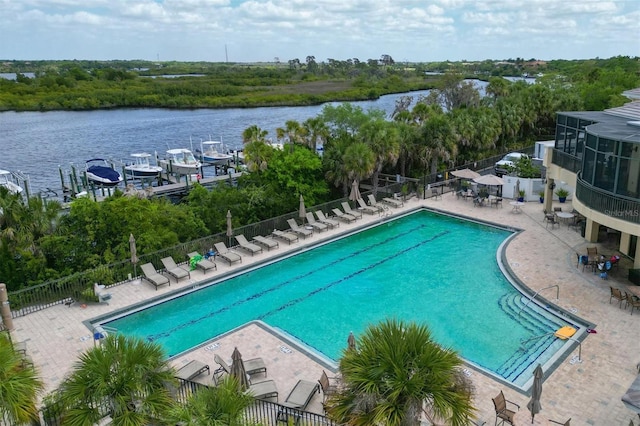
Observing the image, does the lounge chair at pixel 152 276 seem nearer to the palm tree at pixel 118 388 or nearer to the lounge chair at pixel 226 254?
the lounge chair at pixel 226 254

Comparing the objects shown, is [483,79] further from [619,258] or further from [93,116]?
[619,258]

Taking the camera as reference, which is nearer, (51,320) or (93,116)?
(51,320)

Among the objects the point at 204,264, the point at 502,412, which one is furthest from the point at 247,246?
the point at 502,412

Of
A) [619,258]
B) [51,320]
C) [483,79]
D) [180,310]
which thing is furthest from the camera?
[483,79]

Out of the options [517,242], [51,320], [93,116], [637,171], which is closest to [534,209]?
[517,242]

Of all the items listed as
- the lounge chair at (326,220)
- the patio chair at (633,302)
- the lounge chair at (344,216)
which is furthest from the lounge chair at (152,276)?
the patio chair at (633,302)

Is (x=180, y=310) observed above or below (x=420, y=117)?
below
